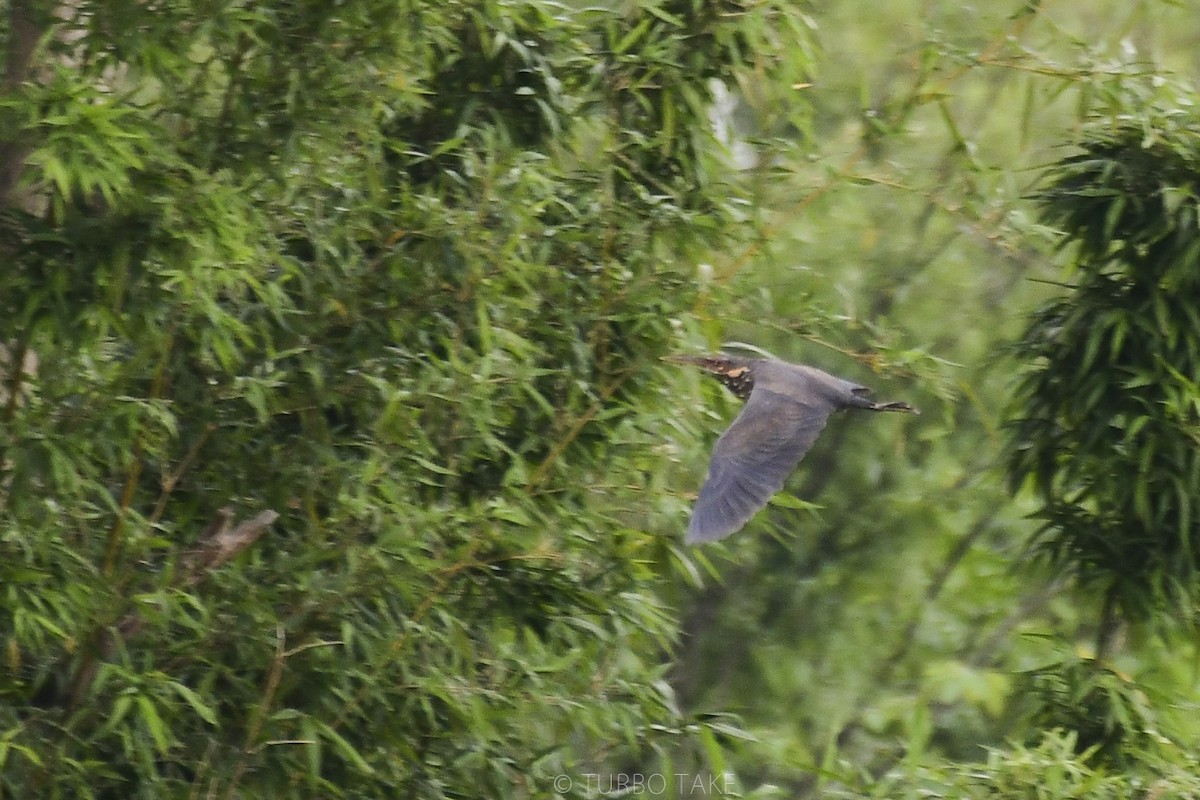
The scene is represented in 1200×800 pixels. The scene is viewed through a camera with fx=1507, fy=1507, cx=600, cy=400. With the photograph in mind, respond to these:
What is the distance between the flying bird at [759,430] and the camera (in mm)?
2605

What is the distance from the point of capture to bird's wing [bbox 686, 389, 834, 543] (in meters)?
2.58

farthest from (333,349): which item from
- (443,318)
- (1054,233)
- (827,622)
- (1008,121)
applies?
(1008,121)

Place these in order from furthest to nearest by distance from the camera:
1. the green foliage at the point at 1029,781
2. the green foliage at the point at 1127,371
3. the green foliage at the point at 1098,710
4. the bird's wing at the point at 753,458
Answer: the green foliage at the point at 1098,710, the green foliage at the point at 1127,371, the green foliage at the point at 1029,781, the bird's wing at the point at 753,458

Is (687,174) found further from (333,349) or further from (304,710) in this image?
(304,710)

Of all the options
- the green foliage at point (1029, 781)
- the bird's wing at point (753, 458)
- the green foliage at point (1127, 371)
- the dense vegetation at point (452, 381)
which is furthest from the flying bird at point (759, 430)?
the green foliage at point (1029, 781)

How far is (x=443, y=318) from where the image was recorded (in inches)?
107

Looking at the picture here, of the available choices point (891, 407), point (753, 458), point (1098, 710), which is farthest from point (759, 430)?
point (1098, 710)

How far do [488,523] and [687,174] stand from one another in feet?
2.79

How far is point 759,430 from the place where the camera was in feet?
9.12

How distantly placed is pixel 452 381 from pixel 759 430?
0.59m

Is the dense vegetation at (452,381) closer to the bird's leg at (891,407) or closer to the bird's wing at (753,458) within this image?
the bird's leg at (891,407)

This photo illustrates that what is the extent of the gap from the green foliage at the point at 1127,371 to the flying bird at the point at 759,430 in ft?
1.15

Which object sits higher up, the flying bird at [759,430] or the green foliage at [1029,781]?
the flying bird at [759,430]

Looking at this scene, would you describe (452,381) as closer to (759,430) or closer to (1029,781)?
(759,430)
